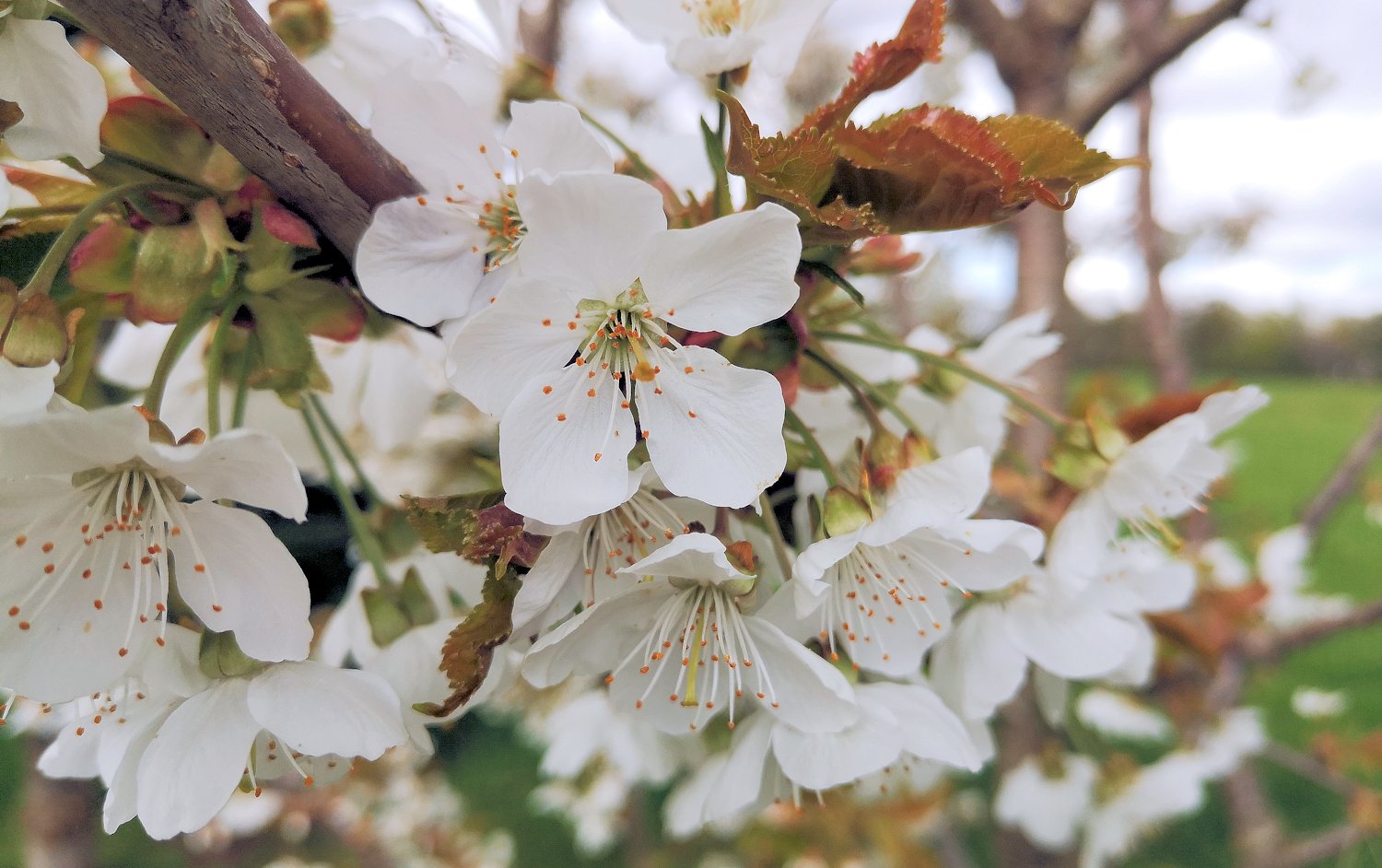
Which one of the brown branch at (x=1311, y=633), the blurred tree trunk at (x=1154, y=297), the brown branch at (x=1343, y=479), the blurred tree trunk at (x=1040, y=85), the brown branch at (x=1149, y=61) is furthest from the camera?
the blurred tree trunk at (x=1154, y=297)

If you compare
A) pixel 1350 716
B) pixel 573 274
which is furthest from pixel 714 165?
pixel 1350 716

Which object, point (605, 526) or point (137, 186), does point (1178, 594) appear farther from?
point (137, 186)

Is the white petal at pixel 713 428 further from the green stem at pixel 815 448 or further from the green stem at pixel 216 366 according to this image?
the green stem at pixel 216 366

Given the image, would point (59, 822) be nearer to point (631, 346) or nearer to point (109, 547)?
point (109, 547)

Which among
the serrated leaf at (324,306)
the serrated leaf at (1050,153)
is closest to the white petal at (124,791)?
the serrated leaf at (324,306)

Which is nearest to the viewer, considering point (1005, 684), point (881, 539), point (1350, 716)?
point (881, 539)

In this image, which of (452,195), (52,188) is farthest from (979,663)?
(52,188)

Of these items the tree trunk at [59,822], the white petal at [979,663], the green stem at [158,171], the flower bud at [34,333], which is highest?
the green stem at [158,171]
